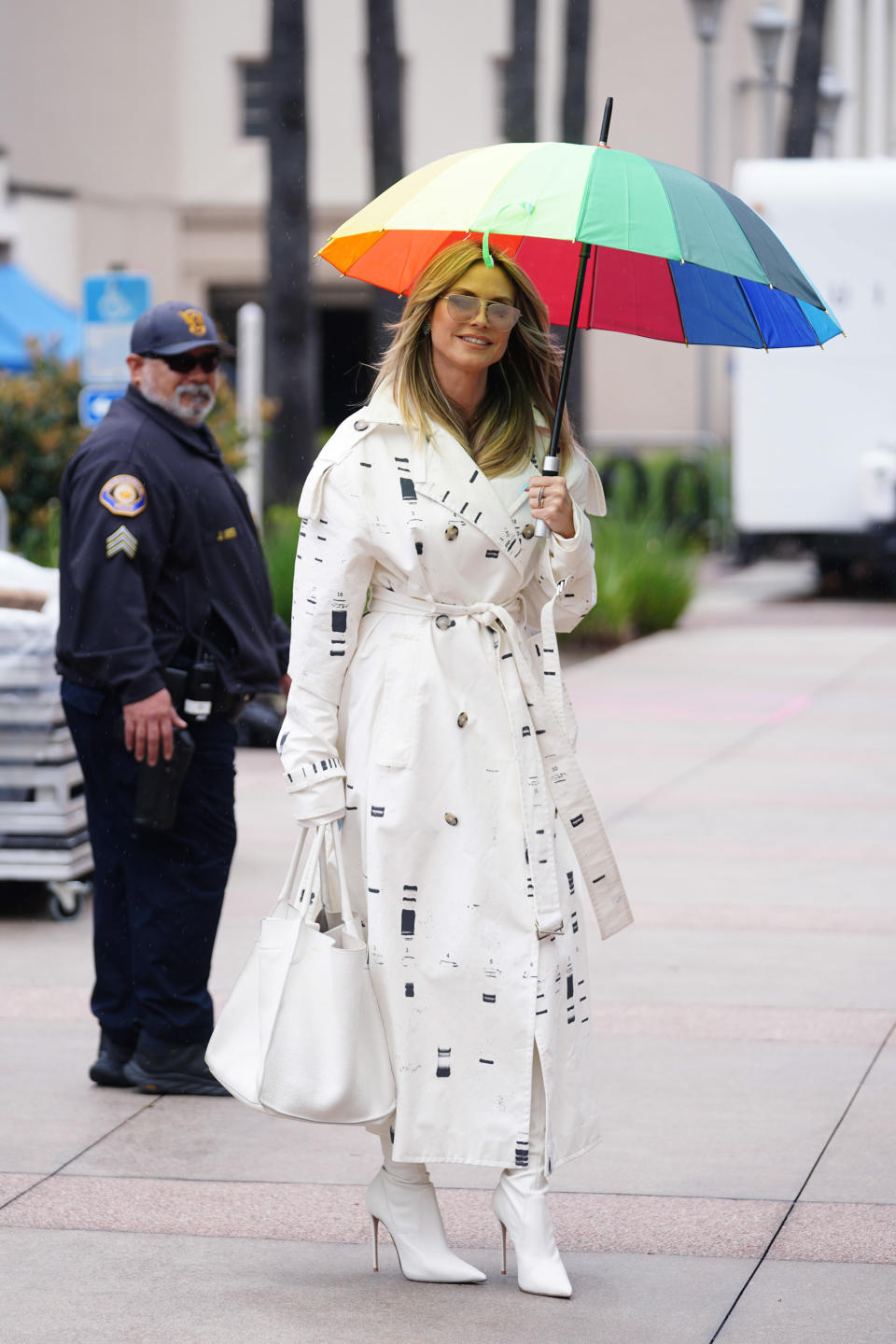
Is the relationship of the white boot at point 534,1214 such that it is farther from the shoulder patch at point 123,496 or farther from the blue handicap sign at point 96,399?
the blue handicap sign at point 96,399

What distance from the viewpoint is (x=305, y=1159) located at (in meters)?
4.76

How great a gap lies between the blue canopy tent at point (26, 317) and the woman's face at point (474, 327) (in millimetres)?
23973

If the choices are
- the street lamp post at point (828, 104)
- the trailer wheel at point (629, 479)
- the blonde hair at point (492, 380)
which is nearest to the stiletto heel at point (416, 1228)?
the blonde hair at point (492, 380)

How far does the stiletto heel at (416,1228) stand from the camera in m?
3.90

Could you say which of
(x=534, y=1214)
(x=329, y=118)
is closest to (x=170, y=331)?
(x=534, y=1214)

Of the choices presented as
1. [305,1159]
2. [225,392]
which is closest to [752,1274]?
[305,1159]

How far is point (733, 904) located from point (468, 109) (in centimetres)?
2815

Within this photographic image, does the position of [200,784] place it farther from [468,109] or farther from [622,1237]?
[468,109]

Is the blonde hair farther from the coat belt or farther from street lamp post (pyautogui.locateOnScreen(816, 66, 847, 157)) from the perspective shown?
street lamp post (pyautogui.locateOnScreen(816, 66, 847, 157))

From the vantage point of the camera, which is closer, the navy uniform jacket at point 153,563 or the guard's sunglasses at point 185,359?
the navy uniform jacket at point 153,563

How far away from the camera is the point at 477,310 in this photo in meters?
3.83

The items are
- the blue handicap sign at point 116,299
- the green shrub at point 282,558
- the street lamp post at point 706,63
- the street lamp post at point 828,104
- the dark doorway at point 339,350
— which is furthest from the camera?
the dark doorway at point 339,350

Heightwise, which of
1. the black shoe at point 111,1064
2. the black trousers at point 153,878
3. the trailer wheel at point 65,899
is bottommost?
the trailer wheel at point 65,899

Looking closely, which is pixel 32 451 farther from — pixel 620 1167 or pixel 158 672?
pixel 620 1167
